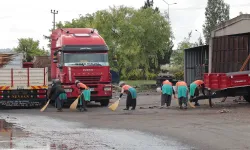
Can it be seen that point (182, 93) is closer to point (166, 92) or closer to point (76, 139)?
point (166, 92)

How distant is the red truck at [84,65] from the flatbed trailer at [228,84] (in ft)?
15.3

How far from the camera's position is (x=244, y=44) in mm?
24938

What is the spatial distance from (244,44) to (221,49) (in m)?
1.78

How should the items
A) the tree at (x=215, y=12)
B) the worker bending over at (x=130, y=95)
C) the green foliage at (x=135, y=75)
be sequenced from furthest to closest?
1. the tree at (x=215, y=12)
2. the green foliage at (x=135, y=75)
3. the worker bending over at (x=130, y=95)

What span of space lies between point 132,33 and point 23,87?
2802 centimetres

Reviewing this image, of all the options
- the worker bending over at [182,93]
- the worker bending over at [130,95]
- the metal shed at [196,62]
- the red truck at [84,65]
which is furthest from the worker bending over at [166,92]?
the metal shed at [196,62]

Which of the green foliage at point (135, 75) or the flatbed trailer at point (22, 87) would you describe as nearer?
the flatbed trailer at point (22, 87)

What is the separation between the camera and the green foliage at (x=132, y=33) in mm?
50031

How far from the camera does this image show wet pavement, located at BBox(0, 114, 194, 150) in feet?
34.0

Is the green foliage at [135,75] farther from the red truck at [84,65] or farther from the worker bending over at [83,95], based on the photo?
the worker bending over at [83,95]

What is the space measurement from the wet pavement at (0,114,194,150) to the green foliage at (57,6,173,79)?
117 feet

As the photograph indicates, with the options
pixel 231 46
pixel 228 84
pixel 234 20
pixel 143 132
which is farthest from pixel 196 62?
pixel 143 132

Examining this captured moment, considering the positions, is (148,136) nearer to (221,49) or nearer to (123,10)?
(221,49)

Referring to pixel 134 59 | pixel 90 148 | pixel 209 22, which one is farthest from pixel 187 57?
pixel 209 22
